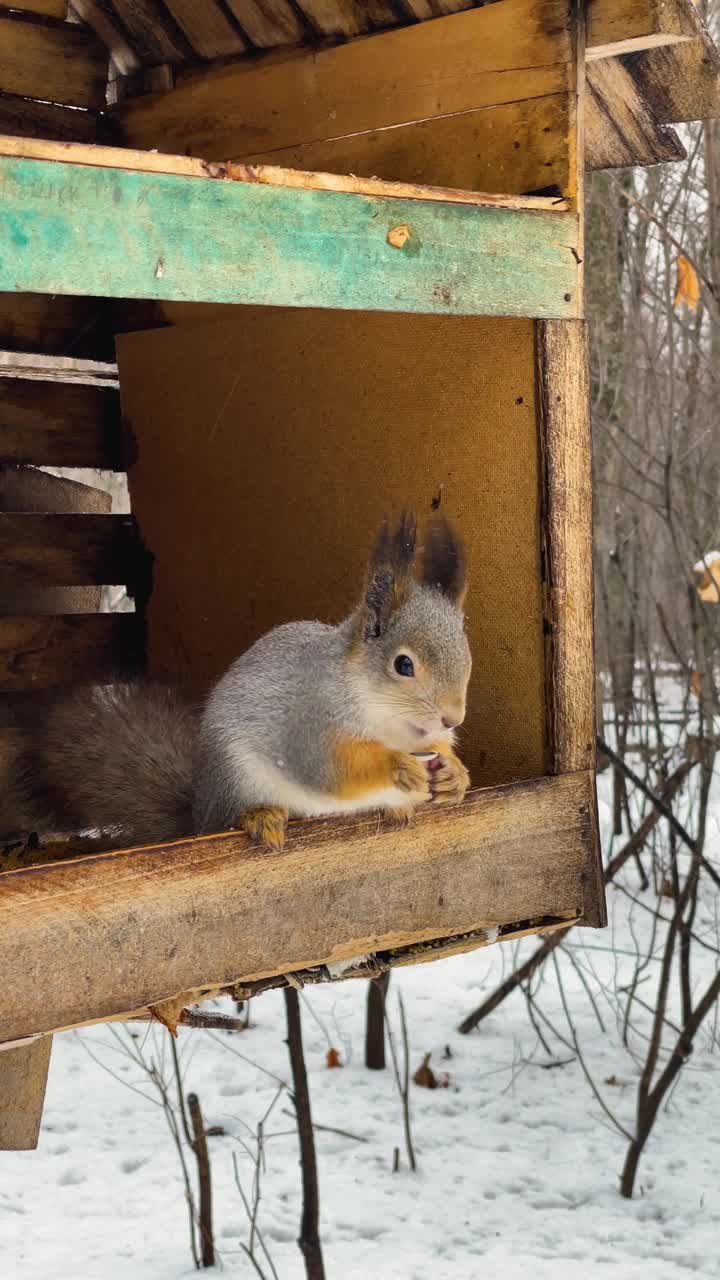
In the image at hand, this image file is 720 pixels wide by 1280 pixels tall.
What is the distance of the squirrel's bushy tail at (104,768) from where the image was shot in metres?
1.89

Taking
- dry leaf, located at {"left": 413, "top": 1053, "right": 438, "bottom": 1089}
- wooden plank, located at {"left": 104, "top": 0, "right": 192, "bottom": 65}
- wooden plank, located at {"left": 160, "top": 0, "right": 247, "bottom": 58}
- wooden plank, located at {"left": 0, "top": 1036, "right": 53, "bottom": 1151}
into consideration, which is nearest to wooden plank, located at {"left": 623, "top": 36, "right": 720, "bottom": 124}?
wooden plank, located at {"left": 160, "top": 0, "right": 247, "bottom": 58}

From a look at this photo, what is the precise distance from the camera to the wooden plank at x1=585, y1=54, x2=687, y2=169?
2057 mm

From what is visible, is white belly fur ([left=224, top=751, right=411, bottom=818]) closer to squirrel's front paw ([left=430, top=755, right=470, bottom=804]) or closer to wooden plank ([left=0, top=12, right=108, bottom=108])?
squirrel's front paw ([left=430, top=755, right=470, bottom=804])

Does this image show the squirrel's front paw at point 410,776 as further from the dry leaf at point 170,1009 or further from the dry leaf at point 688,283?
the dry leaf at point 688,283

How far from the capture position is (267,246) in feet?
4.54

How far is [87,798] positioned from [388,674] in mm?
579

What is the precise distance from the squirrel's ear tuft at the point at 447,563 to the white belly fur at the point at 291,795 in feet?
0.77

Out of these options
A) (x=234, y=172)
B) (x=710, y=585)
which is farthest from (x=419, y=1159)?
(x=234, y=172)

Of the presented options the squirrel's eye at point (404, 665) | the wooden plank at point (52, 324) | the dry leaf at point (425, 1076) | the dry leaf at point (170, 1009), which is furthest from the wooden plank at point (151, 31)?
the dry leaf at point (425, 1076)

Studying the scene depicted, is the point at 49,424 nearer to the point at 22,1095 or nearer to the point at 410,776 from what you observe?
the point at 22,1095

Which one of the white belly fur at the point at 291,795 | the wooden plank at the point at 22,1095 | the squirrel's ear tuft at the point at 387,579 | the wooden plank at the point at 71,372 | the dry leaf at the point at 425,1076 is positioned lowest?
the dry leaf at the point at 425,1076

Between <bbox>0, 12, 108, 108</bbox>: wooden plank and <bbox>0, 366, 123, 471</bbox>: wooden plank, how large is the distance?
50 centimetres

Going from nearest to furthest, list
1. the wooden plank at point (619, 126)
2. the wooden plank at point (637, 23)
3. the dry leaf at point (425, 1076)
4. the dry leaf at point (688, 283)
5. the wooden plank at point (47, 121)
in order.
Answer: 1. the wooden plank at point (637, 23)
2. the wooden plank at point (619, 126)
3. the wooden plank at point (47, 121)
4. the dry leaf at point (688, 283)
5. the dry leaf at point (425, 1076)

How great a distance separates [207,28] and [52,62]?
13.5 inches
